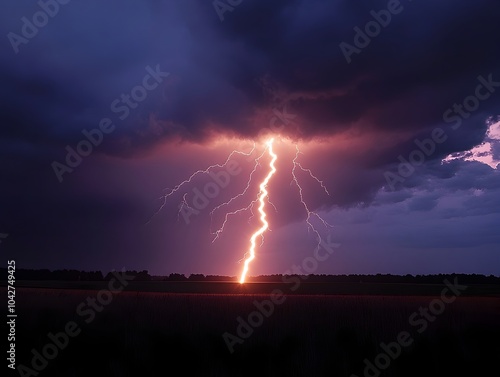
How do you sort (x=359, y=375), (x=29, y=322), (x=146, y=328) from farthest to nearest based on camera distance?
(x=29, y=322) → (x=146, y=328) → (x=359, y=375)

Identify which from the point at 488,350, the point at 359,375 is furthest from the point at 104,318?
the point at 488,350

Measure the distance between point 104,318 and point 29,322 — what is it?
2.41 meters

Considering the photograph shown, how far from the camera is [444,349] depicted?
1405cm

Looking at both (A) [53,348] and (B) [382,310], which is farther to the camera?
(B) [382,310]

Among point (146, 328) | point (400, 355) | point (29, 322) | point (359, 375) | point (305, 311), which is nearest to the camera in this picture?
point (359, 375)

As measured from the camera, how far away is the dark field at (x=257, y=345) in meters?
12.1

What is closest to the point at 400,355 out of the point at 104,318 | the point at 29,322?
the point at 104,318

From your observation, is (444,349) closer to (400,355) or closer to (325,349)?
(400,355)

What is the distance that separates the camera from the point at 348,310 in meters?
21.8

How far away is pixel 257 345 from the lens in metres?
13.8

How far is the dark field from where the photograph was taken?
39.8ft

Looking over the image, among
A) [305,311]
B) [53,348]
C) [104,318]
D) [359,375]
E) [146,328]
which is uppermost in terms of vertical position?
[305,311]

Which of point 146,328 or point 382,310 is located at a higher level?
point 382,310

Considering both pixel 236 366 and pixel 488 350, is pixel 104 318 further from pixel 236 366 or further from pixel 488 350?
pixel 488 350
